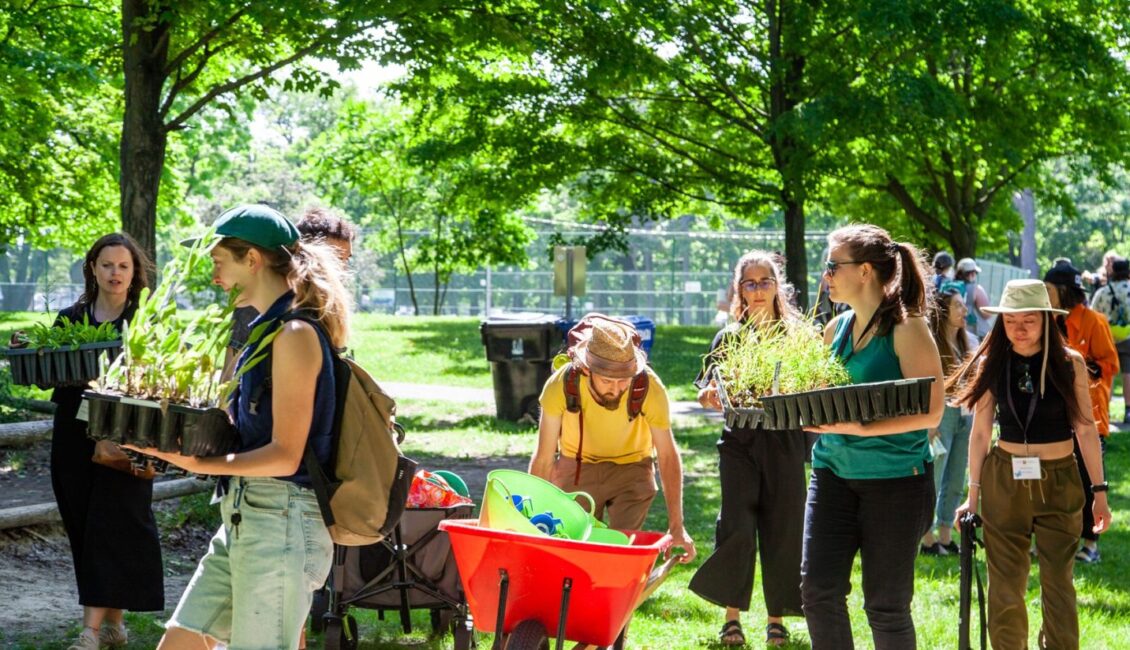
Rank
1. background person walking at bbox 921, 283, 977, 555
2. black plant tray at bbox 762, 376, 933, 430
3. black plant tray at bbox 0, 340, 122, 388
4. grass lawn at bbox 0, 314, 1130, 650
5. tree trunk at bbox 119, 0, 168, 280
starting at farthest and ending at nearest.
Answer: tree trunk at bbox 119, 0, 168, 280 < background person walking at bbox 921, 283, 977, 555 < grass lawn at bbox 0, 314, 1130, 650 < black plant tray at bbox 0, 340, 122, 388 < black plant tray at bbox 762, 376, 933, 430

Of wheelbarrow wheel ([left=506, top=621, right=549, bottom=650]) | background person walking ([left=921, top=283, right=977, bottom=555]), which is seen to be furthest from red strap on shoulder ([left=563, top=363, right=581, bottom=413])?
background person walking ([left=921, top=283, right=977, bottom=555])

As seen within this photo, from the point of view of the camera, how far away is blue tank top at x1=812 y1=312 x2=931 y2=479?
496cm

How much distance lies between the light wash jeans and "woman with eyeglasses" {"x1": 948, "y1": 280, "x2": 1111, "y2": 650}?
3.20 metres

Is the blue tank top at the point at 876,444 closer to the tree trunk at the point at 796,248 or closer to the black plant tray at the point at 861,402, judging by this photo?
the black plant tray at the point at 861,402

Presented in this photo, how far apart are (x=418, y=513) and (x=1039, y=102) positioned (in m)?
16.9

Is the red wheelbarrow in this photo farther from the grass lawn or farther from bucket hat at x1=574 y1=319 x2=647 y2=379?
the grass lawn

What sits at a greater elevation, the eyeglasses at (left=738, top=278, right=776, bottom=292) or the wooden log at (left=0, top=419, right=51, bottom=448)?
the eyeglasses at (left=738, top=278, right=776, bottom=292)

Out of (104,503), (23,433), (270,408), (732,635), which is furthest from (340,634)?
(23,433)

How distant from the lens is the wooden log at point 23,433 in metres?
10.5

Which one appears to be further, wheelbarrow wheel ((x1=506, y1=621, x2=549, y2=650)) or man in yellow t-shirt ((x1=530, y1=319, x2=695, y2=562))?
man in yellow t-shirt ((x1=530, y1=319, x2=695, y2=562))

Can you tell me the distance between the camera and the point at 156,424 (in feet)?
12.3

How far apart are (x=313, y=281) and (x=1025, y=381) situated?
3.53 metres

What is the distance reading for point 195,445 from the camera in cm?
372

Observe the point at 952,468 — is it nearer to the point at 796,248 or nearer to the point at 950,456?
the point at 950,456
